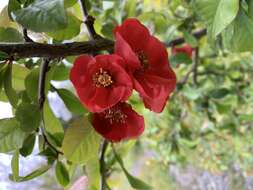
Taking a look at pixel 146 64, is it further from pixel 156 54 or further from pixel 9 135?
pixel 9 135

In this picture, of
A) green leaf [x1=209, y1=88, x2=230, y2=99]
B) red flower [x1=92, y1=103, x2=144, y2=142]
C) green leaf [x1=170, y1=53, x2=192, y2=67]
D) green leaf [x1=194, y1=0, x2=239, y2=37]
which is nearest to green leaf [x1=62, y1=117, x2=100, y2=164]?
red flower [x1=92, y1=103, x2=144, y2=142]

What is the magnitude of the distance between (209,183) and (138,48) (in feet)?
5.06

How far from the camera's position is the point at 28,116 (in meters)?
0.37

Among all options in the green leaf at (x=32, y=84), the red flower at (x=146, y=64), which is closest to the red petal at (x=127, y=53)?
the red flower at (x=146, y=64)

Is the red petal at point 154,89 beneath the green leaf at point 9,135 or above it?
above

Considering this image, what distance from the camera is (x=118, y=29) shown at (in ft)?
1.11

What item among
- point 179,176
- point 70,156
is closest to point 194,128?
point 179,176

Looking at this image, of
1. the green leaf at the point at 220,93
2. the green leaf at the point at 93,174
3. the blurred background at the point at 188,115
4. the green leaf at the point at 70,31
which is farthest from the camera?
the green leaf at the point at 220,93

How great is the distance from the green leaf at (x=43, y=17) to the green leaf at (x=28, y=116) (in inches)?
3.7

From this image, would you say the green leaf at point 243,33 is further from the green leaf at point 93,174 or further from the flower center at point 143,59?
the green leaf at point 93,174

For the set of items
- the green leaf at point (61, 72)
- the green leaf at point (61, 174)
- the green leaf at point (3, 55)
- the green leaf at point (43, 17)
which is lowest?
the green leaf at point (61, 174)

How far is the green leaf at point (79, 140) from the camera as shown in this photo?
39 centimetres

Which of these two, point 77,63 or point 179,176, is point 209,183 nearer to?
point 179,176

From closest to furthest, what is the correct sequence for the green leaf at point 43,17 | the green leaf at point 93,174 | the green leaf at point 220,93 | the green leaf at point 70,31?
the green leaf at point 43,17 → the green leaf at point 70,31 → the green leaf at point 93,174 → the green leaf at point 220,93
